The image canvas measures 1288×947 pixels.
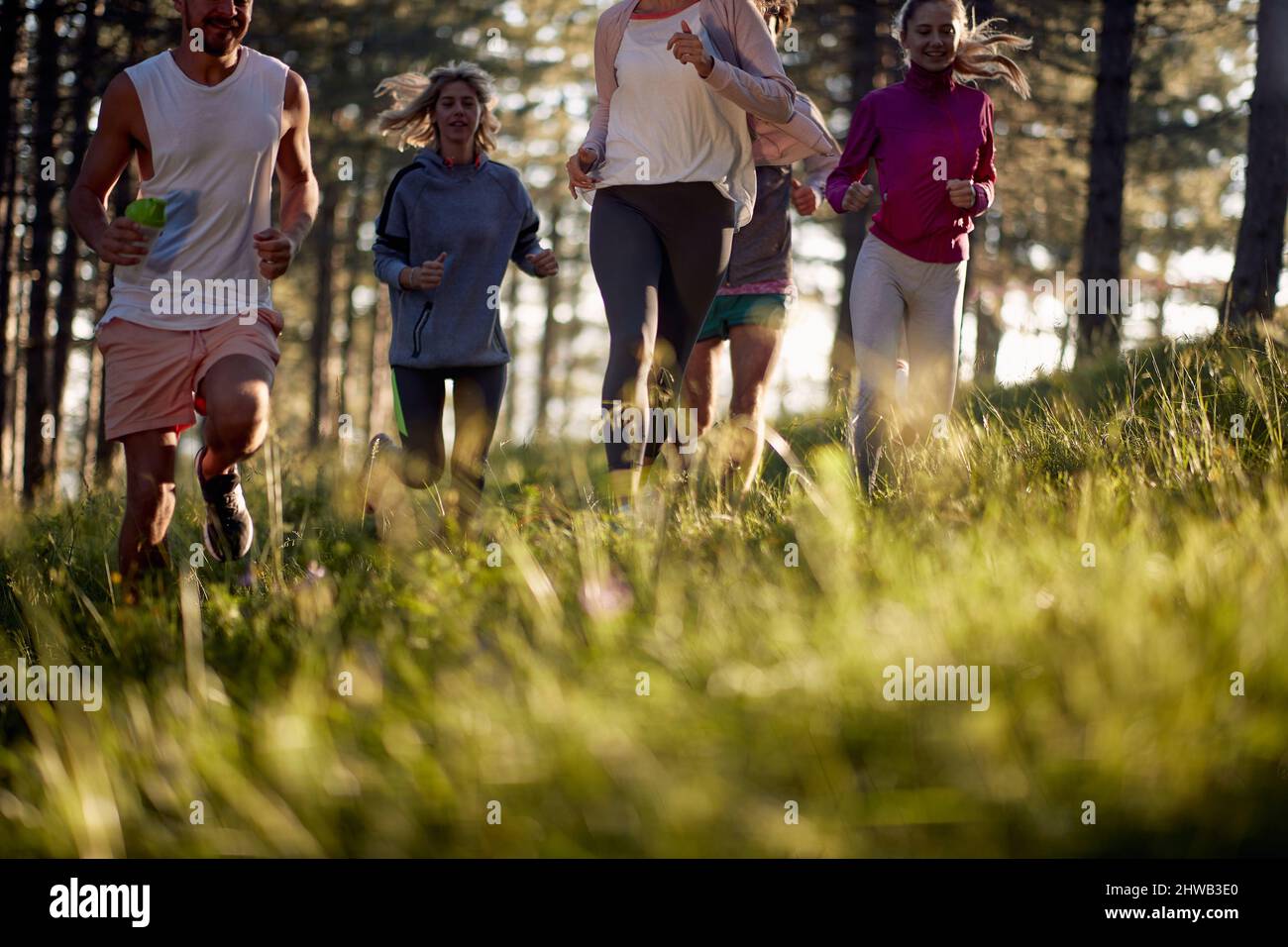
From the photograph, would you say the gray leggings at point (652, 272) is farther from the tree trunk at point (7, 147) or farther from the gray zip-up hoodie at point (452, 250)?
the tree trunk at point (7, 147)

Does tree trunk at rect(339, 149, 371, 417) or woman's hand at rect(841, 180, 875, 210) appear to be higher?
tree trunk at rect(339, 149, 371, 417)

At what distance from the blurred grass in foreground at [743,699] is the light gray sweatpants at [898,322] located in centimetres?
157

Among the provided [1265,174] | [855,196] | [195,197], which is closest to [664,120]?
[855,196]

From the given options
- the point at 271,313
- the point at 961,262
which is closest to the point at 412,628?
the point at 271,313

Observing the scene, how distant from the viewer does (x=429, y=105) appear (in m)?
6.68

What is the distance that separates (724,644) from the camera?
2.91m

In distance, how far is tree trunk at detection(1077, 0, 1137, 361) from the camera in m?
12.1

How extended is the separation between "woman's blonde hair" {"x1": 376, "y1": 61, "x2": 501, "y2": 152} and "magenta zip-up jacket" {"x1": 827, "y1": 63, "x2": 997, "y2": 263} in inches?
76.3

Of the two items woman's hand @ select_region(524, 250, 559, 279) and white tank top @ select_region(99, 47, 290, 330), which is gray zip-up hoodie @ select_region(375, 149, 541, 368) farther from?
white tank top @ select_region(99, 47, 290, 330)

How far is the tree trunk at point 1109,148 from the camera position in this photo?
475 inches

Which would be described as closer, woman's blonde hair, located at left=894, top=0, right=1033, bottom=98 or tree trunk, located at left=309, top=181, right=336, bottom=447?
woman's blonde hair, located at left=894, top=0, right=1033, bottom=98

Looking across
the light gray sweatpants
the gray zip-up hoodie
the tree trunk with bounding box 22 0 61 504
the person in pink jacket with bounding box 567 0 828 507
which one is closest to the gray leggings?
the person in pink jacket with bounding box 567 0 828 507

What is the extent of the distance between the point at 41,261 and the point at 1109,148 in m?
10.8

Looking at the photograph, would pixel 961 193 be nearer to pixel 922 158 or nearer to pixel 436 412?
pixel 922 158
